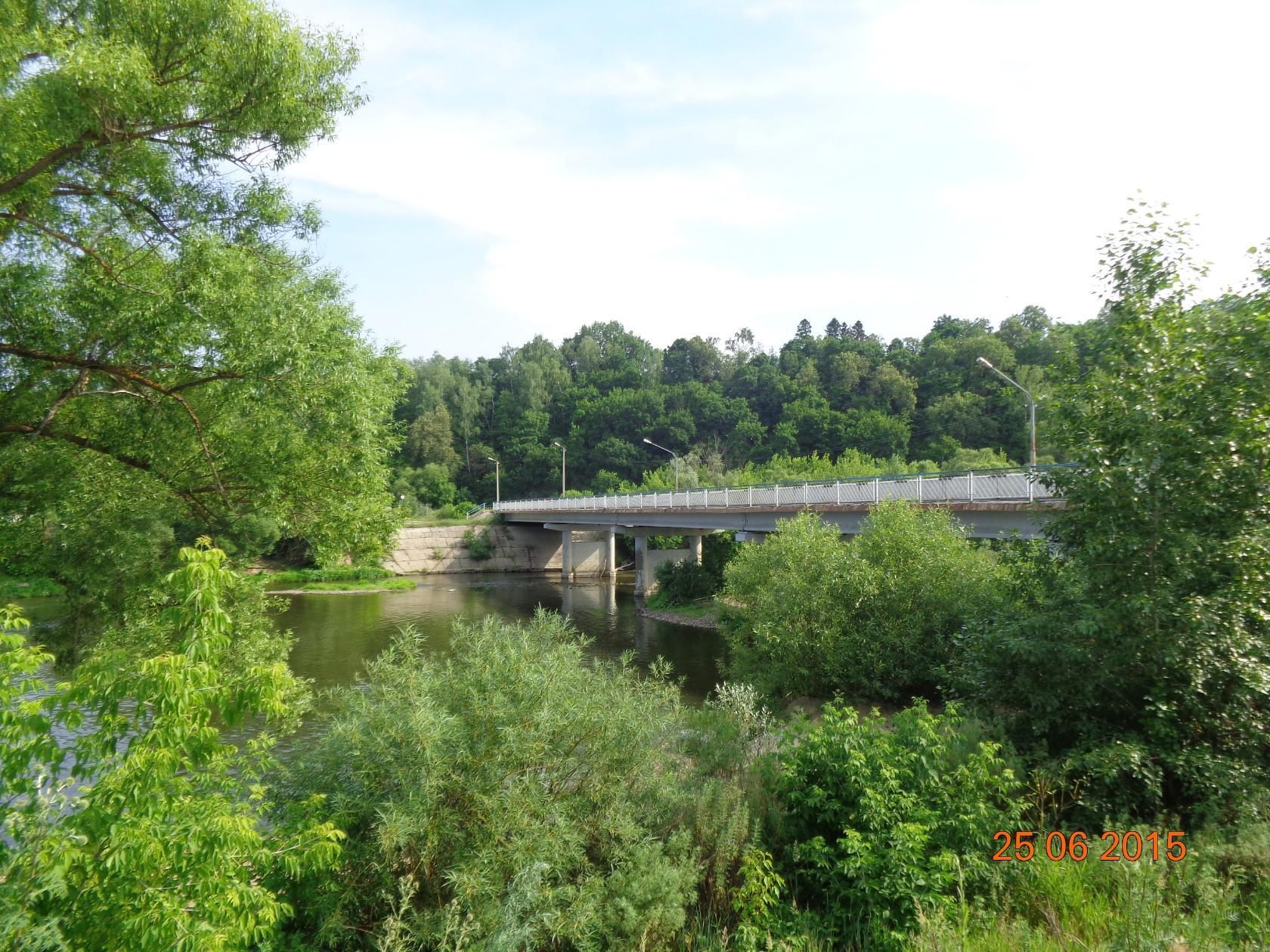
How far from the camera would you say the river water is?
81.6ft

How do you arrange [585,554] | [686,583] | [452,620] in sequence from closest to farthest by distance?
[452,620] < [686,583] < [585,554]

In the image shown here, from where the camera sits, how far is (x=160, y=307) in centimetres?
938

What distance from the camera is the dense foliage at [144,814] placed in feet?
12.3

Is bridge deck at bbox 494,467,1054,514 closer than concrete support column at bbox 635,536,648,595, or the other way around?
bridge deck at bbox 494,467,1054,514

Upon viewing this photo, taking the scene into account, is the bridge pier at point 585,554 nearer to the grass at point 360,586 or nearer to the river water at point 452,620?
the river water at point 452,620

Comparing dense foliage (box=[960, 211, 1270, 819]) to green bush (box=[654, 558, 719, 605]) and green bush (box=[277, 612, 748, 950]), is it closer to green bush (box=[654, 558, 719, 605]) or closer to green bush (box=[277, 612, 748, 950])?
green bush (box=[277, 612, 748, 950])

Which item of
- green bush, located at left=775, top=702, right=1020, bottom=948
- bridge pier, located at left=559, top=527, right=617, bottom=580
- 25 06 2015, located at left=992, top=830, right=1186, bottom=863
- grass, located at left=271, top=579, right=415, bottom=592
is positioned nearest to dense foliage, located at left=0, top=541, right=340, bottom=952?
green bush, located at left=775, top=702, right=1020, bottom=948

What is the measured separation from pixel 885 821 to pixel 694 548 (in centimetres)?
3796

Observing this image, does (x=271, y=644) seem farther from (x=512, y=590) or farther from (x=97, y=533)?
(x=512, y=590)

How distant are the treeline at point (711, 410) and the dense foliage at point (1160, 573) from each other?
51.3 metres

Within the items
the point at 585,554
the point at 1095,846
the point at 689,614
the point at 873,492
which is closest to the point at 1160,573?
the point at 1095,846

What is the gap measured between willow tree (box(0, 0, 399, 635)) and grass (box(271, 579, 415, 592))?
37.5m

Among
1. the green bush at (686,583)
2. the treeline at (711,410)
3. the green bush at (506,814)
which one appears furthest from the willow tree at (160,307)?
the treeline at (711,410)

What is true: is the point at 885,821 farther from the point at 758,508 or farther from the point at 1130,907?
the point at 758,508
